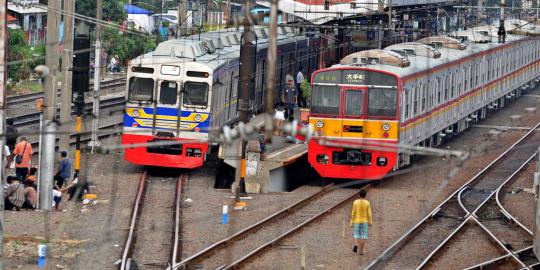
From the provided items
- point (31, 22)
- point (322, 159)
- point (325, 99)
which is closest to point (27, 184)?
point (322, 159)

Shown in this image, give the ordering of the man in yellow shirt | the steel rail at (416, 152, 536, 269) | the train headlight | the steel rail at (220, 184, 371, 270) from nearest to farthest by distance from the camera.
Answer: the steel rail at (220, 184, 371, 270) < the man in yellow shirt < the steel rail at (416, 152, 536, 269) < the train headlight

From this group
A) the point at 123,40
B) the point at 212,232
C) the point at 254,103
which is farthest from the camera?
the point at 123,40

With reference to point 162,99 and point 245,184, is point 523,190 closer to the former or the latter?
point 245,184

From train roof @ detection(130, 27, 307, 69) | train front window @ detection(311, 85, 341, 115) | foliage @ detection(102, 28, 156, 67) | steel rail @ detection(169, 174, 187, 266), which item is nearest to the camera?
steel rail @ detection(169, 174, 187, 266)

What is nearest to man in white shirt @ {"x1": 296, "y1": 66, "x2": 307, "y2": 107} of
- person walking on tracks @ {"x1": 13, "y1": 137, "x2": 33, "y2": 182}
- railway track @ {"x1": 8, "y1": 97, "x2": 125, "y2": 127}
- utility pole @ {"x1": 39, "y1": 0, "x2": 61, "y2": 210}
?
railway track @ {"x1": 8, "y1": 97, "x2": 125, "y2": 127}

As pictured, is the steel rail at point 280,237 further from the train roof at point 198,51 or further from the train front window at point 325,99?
the train roof at point 198,51

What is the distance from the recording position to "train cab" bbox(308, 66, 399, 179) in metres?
20.6

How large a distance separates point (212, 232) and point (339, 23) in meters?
14.9

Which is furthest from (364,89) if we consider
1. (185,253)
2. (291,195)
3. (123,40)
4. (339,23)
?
(123,40)

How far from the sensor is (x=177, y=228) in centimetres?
1667

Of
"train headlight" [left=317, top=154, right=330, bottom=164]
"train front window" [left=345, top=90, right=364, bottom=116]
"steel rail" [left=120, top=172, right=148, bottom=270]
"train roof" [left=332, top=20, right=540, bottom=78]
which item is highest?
"train roof" [left=332, top=20, right=540, bottom=78]

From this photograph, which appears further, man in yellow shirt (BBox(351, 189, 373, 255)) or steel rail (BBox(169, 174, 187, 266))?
man in yellow shirt (BBox(351, 189, 373, 255))

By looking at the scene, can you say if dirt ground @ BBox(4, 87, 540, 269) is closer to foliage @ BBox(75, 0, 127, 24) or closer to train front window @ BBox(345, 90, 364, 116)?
train front window @ BBox(345, 90, 364, 116)

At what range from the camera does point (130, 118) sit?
2161 centimetres
